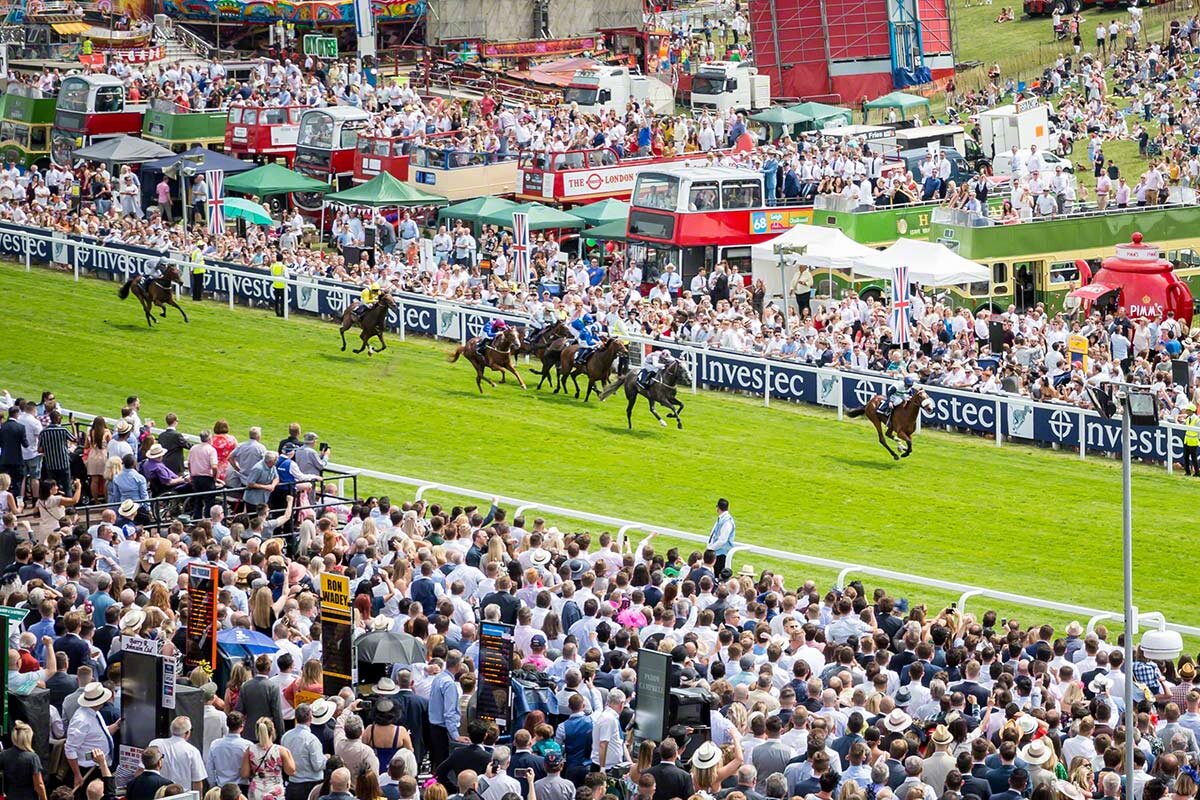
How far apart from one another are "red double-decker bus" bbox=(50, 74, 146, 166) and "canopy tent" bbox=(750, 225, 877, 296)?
56.7 ft

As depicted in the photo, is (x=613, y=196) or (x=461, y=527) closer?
(x=461, y=527)

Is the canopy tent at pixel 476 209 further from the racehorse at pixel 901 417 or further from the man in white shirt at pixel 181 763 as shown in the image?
the man in white shirt at pixel 181 763

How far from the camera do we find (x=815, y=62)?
197ft

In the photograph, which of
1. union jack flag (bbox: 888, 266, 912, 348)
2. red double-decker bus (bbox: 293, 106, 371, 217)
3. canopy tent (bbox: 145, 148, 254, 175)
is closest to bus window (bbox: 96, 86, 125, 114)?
canopy tent (bbox: 145, 148, 254, 175)

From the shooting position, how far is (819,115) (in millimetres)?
50062

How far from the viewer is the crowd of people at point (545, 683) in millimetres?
12242

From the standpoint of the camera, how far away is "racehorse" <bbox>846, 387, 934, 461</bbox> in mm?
27375

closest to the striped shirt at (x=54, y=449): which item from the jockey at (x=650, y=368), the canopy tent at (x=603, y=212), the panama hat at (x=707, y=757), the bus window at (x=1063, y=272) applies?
the jockey at (x=650, y=368)

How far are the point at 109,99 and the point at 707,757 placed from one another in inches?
1467

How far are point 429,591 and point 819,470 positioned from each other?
38.8ft

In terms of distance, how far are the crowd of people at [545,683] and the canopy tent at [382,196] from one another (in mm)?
21002

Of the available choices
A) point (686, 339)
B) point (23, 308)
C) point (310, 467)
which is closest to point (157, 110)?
point (23, 308)

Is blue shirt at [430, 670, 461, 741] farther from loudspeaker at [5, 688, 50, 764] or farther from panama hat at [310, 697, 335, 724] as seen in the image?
loudspeaker at [5, 688, 50, 764]

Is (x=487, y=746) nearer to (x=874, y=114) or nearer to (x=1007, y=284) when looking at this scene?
(x=1007, y=284)
